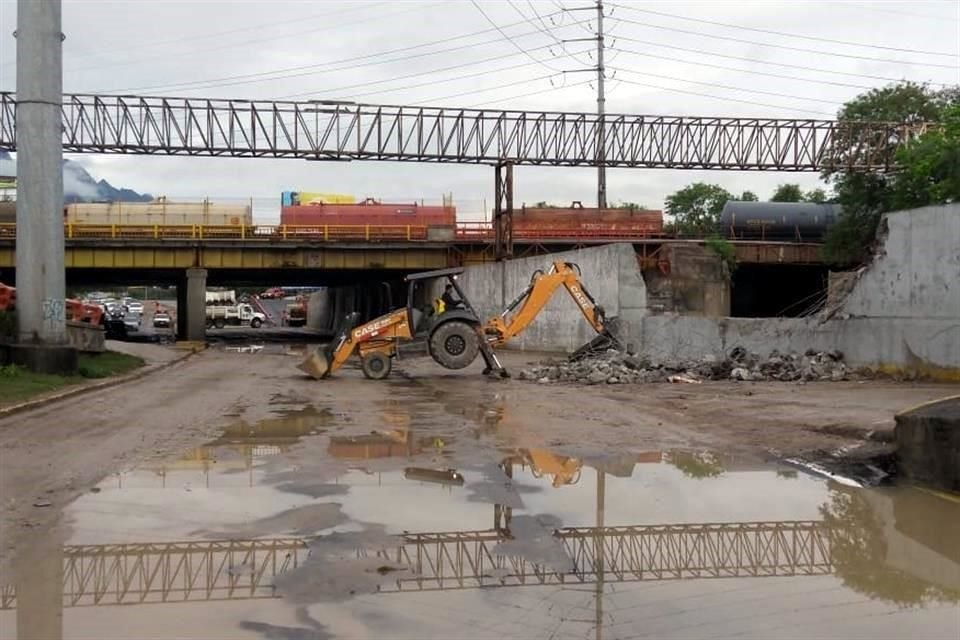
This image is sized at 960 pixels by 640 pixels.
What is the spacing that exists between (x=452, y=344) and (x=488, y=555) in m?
18.5

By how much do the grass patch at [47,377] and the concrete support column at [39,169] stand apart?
141 cm

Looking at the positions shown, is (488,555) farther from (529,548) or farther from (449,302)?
(449,302)

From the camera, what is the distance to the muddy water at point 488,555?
20.4 feet

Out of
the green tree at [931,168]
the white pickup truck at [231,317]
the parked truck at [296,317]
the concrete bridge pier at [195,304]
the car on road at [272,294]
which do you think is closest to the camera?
the green tree at [931,168]

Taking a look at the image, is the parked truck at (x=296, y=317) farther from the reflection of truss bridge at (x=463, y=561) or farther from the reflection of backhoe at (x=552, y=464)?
the reflection of truss bridge at (x=463, y=561)

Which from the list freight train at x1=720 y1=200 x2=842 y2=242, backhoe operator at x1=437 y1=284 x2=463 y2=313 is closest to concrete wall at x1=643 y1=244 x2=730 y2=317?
freight train at x1=720 y1=200 x2=842 y2=242

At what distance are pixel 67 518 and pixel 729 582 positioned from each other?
587 cm

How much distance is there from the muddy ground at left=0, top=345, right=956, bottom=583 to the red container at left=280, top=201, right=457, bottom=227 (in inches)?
1470

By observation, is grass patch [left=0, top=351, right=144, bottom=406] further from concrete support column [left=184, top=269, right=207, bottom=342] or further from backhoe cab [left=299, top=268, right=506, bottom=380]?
concrete support column [left=184, top=269, right=207, bottom=342]

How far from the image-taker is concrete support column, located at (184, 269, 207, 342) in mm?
59125

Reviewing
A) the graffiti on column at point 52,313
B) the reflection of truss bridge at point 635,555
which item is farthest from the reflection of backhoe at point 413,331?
the reflection of truss bridge at point 635,555

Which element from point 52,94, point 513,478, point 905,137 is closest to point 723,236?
point 905,137

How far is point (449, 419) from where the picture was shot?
57.2ft

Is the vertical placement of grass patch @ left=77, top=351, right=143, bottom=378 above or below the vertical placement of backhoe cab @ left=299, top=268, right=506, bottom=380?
below
